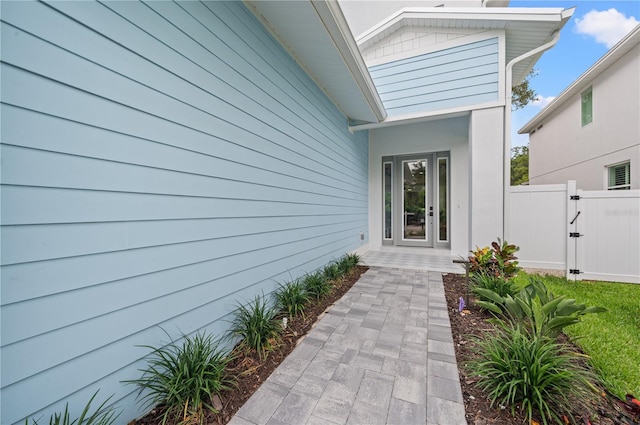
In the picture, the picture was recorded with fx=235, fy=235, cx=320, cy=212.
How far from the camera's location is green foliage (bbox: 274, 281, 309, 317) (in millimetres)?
2844

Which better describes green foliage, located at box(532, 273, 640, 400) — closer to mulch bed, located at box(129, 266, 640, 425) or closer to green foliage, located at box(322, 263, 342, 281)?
mulch bed, located at box(129, 266, 640, 425)

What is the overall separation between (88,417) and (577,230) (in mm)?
6719

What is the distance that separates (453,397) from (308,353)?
1.17 metres

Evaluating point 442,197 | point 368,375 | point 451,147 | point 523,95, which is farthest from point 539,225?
point 523,95

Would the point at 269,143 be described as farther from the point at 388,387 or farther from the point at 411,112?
the point at 411,112

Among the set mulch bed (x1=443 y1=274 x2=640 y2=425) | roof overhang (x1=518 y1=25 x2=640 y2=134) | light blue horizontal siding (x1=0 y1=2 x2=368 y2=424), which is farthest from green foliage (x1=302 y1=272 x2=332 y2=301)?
roof overhang (x1=518 y1=25 x2=640 y2=134)

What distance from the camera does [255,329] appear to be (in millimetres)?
2217

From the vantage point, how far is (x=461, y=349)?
7.27 ft

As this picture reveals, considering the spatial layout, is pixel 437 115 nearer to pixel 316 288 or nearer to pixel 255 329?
pixel 316 288

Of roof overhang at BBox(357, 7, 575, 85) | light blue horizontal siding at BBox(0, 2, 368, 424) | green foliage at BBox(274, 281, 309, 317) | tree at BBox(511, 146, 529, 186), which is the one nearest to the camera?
light blue horizontal siding at BBox(0, 2, 368, 424)

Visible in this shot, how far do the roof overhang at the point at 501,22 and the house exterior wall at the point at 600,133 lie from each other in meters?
3.14

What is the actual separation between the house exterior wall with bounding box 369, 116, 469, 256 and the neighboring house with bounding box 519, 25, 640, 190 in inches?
152

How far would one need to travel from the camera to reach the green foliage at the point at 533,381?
56.8 inches

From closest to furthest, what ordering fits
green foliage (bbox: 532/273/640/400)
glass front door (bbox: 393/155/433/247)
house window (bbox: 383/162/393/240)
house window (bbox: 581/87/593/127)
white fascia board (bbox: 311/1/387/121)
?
green foliage (bbox: 532/273/640/400) → white fascia board (bbox: 311/1/387/121) → glass front door (bbox: 393/155/433/247) → house window (bbox: 383/162/393/240) → house window (bbox: 581/87/593/127)
